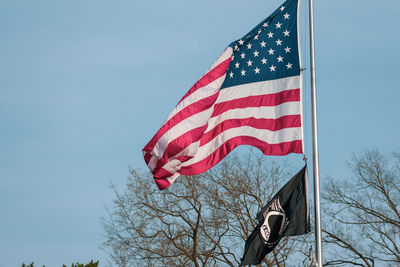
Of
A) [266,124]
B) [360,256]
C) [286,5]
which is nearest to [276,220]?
[266,124]

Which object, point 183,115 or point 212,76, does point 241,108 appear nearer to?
point 212,76

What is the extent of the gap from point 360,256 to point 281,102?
15.8 metres

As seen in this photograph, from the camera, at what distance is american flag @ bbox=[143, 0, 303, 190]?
10938 mm

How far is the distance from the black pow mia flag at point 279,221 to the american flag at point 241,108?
0.77 meters

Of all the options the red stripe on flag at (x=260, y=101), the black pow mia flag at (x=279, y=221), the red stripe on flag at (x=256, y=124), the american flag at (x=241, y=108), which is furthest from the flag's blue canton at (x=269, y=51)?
the black pow mia flag at (x=279, y=221)

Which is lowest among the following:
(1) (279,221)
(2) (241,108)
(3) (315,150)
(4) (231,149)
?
(1) (279,221)

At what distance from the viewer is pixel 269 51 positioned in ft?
37.6

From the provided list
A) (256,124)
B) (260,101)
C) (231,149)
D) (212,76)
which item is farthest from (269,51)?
(231,149)

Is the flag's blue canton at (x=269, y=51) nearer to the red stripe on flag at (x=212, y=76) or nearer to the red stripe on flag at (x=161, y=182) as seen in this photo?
the red stripe on flag at (x=212, y=76)

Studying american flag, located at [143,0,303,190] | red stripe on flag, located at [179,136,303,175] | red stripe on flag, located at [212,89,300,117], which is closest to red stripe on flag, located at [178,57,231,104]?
american flag, located at [143,0,303,190]

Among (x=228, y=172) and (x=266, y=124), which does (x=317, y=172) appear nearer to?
(x=266, y=124)

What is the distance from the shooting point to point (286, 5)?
1138 cm

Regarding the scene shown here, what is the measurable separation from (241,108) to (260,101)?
0.36m

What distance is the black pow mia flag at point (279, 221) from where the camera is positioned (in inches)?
399
